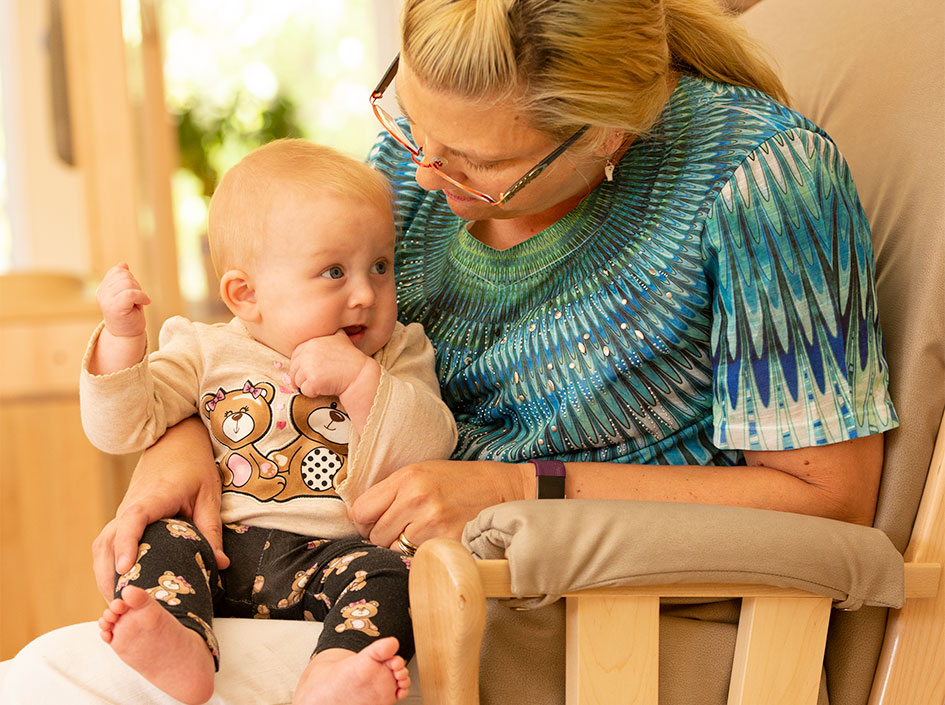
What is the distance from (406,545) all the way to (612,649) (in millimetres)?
271

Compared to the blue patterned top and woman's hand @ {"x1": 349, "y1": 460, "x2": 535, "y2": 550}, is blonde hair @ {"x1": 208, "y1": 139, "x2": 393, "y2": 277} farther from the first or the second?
woman's hand @ {"x1": 349, "y1": 460, "x2": 535, "y2": 550}

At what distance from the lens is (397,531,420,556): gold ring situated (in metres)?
1.08

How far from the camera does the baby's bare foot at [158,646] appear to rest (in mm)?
859

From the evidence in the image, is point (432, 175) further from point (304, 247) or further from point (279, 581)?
point (279, 581)

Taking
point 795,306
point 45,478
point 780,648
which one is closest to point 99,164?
point 45,478

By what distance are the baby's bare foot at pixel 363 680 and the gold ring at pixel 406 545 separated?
0.20m

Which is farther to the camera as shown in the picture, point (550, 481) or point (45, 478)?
point (45, 478)

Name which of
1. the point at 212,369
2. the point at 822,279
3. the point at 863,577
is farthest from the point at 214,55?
the point at 863,577

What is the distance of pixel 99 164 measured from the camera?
263 cm

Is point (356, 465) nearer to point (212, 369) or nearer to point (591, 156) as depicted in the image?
point (212, 369)

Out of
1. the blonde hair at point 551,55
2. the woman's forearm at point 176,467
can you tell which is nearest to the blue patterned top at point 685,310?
the blonde hair at point 551,55

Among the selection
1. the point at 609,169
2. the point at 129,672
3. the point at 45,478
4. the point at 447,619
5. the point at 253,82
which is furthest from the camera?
the point at 253,82

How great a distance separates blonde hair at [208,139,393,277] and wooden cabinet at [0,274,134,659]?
146 cm

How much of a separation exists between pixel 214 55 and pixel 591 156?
2215 millimetres
